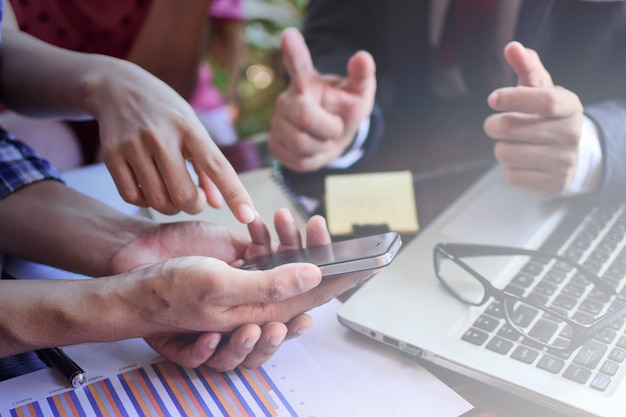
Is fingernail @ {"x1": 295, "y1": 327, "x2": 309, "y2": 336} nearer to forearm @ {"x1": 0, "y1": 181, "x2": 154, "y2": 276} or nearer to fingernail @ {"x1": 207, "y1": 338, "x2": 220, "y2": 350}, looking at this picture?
fingernail @ {"x1": 207, "y1": 338, "x2": 220, "y2": 350}

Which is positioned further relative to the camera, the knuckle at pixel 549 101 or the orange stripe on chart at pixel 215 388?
the knuckle at pixel 549 101

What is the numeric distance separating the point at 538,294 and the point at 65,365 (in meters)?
0.42

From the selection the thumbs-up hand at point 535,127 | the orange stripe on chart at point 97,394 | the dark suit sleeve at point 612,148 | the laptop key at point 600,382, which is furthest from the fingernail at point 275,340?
the dark suit sleeve at point 612,148

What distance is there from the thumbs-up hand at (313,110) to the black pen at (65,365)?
39 centimetres

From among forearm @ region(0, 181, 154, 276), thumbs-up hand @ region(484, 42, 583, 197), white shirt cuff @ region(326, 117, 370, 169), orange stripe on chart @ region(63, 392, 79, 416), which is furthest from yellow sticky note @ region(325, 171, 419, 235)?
orange stripe on chart @ region(63, 392, 79, 416)

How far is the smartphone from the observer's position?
0.50m

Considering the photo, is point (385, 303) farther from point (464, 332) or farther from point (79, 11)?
point (79, 11)

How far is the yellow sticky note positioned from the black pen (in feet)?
1.07

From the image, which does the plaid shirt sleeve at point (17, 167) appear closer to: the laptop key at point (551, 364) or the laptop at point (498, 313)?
the laptop at point (498, 313)

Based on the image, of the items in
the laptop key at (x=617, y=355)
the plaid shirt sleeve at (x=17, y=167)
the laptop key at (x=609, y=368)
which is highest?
the plaid shirt sleeve at (x=17, y=167)

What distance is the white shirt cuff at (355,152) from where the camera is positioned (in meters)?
0.89

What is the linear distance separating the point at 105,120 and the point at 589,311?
1.59 feet

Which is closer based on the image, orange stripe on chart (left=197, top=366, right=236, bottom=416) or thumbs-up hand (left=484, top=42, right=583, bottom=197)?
orange stripe on chart (left=197, top=366, right=236, bottom=416)

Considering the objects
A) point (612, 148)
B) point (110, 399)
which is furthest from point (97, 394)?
point (612, 148)
